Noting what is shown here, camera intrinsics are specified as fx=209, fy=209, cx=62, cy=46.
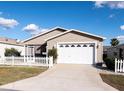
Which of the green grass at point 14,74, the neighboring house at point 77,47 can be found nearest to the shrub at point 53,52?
the neighboring house at point 77,47

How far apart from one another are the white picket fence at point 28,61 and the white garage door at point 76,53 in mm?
3678

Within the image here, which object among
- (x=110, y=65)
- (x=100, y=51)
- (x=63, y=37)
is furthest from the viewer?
(x=63, y=37)

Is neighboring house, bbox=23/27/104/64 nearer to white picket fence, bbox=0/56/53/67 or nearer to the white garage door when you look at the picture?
the white garage door

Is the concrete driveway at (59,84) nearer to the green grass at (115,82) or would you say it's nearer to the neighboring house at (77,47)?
the green grass at (115,82)

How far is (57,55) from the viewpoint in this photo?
2411cm

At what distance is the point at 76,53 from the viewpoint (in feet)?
78.6

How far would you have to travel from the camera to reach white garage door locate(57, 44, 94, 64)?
2358cm

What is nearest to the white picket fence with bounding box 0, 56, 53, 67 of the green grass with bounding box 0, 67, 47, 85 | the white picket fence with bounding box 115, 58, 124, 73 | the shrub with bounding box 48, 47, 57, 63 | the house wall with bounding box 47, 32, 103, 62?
the shrub with bounding box 48, 47, 57, 63

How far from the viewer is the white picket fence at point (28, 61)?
20.7 meters

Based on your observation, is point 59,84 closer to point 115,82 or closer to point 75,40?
point 115,82

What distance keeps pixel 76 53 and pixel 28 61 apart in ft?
18.4

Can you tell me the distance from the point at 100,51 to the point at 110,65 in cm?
382

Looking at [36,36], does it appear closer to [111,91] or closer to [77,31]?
[77,31]

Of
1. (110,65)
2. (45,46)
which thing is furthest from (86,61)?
(45,46)
